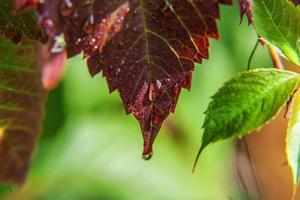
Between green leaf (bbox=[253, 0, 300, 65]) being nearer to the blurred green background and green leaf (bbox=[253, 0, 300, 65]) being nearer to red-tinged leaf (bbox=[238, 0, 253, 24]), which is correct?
red-tinged leaf (bbox=[238, 0, 253, 24])

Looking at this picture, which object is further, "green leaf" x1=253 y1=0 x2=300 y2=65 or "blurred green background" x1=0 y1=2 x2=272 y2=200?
"blurred green background" x1=0 y1=2 x2=272 y2=200

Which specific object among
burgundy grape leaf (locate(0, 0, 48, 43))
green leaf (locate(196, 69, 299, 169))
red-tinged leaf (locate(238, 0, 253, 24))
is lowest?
green leaf (locate(196, 69, 299, 169))

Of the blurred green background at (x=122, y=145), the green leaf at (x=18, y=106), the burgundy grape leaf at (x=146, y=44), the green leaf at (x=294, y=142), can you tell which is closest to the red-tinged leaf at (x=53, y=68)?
the green leaf at (x=18, y=106)

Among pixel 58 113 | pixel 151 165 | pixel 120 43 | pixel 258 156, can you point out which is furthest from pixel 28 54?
pixel 258 156

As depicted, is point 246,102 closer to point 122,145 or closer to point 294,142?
point 294,142

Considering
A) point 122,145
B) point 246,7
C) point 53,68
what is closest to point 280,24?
point 246,7

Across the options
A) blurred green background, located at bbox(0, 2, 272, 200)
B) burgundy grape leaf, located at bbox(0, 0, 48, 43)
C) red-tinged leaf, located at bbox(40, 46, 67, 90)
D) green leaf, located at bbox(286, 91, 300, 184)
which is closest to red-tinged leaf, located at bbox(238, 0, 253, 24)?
green leaf, located at bbox(286, 91, 300, 184)

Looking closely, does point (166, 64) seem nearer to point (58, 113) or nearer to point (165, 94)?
point (165, 94)
